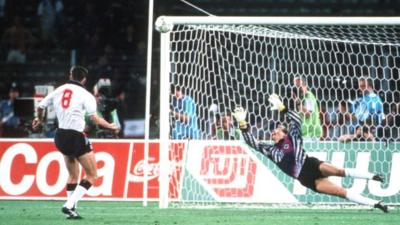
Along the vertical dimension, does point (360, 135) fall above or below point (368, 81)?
below

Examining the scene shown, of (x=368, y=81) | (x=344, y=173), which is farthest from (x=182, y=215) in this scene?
(x=368, y=81)

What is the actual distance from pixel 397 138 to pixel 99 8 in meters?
10.3

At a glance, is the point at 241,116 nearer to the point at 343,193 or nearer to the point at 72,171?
the point at 343,193

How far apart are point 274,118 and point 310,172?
8.08 feet

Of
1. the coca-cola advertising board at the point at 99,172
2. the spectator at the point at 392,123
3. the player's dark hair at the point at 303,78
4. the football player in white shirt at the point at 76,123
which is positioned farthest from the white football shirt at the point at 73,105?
the spectator at the point at 392,123

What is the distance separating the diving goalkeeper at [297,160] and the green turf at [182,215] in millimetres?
344

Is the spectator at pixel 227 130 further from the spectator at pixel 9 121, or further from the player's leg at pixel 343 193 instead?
the spectator at pixel 9 121

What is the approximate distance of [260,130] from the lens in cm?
1555

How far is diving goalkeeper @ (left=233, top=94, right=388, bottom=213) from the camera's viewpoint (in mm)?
12992

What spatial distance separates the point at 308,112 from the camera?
15039mm

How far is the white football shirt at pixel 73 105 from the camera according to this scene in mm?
12109

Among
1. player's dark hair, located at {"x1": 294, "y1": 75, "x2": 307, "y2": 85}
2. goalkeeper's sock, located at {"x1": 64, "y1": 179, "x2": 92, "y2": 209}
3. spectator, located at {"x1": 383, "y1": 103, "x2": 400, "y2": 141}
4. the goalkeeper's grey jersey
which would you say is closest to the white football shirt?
goalkeeper's sock, located at {"x1": 64, "y1": 179, "x2": 92, "y2": 209}

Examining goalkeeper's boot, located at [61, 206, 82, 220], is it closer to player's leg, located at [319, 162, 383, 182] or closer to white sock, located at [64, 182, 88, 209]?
white sock, located at [64, 182, 88, 209]

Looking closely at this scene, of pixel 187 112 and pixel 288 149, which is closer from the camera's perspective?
pixel 288 149
